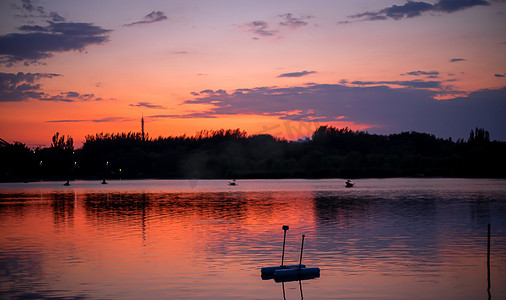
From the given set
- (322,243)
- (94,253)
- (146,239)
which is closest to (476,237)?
(322,243)

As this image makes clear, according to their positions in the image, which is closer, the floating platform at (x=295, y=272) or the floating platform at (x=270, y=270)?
the floating platform at (x=295, y=272)

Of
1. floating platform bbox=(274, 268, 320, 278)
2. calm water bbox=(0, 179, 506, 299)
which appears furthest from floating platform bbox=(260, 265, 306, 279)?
calm water bbox=(0, 179, 506, 299)

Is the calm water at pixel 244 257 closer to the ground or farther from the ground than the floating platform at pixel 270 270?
closer to the ground

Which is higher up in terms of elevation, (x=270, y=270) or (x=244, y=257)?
(x=270, y=270)

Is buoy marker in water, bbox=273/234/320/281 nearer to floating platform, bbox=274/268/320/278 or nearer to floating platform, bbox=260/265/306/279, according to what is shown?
floating platform, bbox=274/268/320/278

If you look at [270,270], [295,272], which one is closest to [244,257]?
[270,270]

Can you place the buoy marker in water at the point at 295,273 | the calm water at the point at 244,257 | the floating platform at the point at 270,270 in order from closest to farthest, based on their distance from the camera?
the calm water at the point at 244,257 < the buoy marker in water at the point at 295,273 < the floating platform at the point at 270,270

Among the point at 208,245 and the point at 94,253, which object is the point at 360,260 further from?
the point at 94,253

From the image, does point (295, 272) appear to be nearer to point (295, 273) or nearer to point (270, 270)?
point (295, 273)

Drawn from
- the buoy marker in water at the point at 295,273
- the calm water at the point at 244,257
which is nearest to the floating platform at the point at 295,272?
the buoy marker in water at the point at 295,273

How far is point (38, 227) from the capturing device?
1890 inches

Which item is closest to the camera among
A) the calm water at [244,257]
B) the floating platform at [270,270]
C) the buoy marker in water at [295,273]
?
the calm water at [244,257]

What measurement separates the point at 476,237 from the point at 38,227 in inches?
1340

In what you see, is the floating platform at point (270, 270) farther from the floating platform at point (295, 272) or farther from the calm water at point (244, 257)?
the calm water at point (244, 257)
